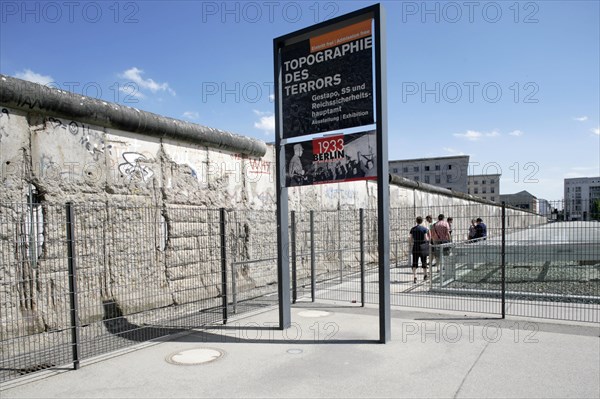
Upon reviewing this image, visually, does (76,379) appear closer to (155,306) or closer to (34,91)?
(155,306)

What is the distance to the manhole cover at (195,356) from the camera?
17.5ft

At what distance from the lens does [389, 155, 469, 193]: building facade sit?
304ft

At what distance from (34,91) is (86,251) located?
236 cm

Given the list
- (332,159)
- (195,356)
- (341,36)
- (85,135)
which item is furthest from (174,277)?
(341,36)

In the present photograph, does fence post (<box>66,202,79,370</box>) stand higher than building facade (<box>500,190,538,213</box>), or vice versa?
building facade (<box>500,190,538,213</box>)

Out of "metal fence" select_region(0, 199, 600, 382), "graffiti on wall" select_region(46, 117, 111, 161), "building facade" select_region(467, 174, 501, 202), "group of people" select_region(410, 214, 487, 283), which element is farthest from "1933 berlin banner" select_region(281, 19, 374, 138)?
"building facade" select_region(467, 174, 501, 202)

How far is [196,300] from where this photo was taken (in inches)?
319

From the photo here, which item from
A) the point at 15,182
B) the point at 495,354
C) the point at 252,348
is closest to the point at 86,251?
the point at 15,182

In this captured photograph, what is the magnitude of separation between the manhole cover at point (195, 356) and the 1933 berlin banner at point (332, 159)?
2626 millimetres

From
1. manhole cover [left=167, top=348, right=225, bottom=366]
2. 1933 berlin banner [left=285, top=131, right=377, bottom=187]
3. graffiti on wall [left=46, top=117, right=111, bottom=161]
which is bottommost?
manhole cover [left=167, top=348, right=225, bottom=366]

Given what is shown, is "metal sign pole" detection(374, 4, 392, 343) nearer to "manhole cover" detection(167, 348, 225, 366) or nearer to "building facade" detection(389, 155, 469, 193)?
"manhole cover" detection(167, 348, 225, 366)

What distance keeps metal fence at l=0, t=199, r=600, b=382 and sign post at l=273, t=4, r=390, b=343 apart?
62.6 inches

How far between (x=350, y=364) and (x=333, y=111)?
11.1 feet

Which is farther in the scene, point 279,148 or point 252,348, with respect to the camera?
point 279,148
